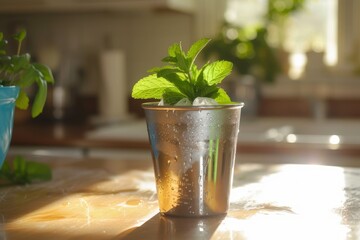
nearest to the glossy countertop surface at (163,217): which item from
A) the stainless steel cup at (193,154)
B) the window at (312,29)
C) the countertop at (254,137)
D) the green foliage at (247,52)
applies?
the stainless steel cup at (193,154)

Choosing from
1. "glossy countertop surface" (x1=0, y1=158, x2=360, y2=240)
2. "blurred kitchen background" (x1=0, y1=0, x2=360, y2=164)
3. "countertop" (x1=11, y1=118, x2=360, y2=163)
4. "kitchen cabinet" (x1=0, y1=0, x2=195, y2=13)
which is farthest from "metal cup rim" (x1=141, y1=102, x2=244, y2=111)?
"kitchen cabinet" (x1=0, y1=0, x2=195, y2=13)

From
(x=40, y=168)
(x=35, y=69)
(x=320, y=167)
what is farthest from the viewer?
(x=320, y=167)

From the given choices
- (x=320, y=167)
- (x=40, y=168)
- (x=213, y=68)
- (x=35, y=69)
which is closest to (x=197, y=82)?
(x=213, y=68)

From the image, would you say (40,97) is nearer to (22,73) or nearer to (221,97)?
(22,73)

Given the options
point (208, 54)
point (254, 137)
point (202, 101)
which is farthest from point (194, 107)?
point (208, 54)

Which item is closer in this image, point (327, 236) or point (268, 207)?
point (327, 236)

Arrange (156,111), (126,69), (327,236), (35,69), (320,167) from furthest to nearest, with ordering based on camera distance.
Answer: (126,69) → (320,167) → (35,69) → (156,111) → (327,236)

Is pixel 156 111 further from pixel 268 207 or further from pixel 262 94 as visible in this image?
pixel 262 94
